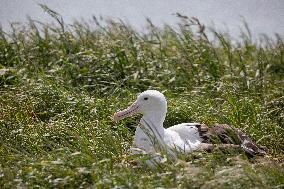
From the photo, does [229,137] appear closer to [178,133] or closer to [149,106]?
[178,133]

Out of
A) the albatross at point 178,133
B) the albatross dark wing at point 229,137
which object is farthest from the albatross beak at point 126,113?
the albatross dark wing at point 229,137

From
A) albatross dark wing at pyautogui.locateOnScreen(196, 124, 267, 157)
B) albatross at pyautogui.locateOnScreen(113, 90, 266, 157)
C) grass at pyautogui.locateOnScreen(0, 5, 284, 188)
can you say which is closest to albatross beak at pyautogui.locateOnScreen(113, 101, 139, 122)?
albatross at pyautogui.locateOnScreen(113, 90, 266, 157)

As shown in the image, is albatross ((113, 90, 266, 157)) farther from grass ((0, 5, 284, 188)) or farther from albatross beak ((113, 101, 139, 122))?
grass ((0, 5, 284, 188))

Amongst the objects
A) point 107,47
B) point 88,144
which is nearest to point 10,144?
point 88,144

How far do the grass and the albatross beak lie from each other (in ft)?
0.41

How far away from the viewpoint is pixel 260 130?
6254mm

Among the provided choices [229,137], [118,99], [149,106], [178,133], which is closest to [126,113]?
[149,106]

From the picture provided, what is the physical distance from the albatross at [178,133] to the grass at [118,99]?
14 cm

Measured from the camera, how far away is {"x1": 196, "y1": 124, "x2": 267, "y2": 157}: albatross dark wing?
17.8ft

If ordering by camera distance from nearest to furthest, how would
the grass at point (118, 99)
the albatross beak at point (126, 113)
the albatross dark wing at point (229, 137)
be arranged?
the grass at point (118, 99), the albatross dark wing at point (229, 137), the albatross beak at point (126, 113)

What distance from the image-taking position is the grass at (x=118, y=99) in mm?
4348

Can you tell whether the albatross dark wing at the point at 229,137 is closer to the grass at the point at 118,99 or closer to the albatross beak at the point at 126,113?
the grass at the point at 118,99

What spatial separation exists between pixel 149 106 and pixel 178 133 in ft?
1.05

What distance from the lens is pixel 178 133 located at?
19.6ft
